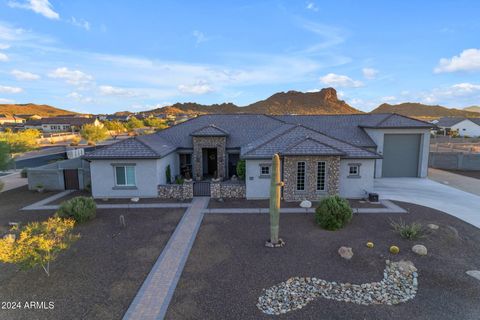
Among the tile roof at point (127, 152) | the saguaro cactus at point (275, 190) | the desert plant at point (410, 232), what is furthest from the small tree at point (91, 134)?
the desert plant at point (410, 232)

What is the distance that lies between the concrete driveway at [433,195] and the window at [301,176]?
607 centimetres

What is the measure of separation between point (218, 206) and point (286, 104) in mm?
125238

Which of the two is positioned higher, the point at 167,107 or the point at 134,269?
the point at 167,107

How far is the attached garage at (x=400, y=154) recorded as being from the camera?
2453 cm

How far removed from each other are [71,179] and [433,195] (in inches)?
1113

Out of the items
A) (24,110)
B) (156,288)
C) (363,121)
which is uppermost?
(24,110)

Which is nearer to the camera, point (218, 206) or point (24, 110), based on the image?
point (218, 206)

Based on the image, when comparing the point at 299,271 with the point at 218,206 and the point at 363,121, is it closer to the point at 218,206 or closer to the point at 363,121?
the point at 218,206

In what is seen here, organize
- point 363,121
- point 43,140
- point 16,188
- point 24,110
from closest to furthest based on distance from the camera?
point 16,188 < point 363,121 < point 43,140 < point 24,110

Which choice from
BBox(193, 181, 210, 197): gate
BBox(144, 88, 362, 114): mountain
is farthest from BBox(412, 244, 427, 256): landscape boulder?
BBox(144, 88, 362, 114): mountain

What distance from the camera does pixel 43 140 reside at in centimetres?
5728

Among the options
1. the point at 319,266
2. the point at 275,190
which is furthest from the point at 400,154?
the point at 319,266

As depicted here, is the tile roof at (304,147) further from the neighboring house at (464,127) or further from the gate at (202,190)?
the neighboring house at (464,127)

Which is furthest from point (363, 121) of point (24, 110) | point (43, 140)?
point (24, 110)
